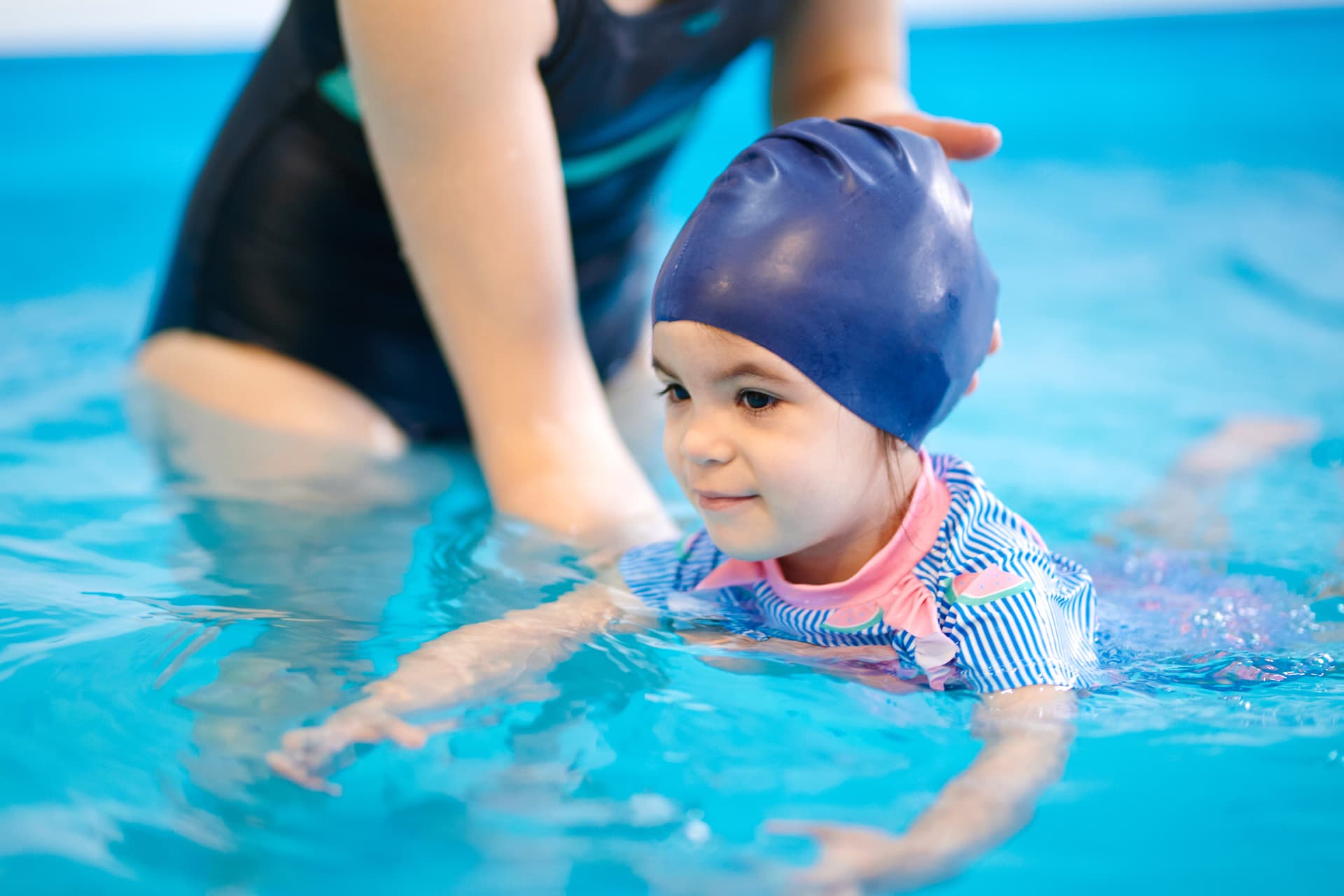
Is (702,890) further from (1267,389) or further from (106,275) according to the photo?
(106,275)

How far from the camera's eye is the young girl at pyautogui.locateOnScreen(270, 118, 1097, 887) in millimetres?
1154

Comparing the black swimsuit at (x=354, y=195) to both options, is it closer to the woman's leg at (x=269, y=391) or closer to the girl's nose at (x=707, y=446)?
the woman's leg at (x=269, y=391)

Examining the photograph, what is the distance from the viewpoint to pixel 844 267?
116cm

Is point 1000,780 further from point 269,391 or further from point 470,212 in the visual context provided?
point 269,391

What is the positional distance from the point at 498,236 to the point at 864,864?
2.65ft

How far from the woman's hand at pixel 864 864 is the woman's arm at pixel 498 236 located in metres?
0.60

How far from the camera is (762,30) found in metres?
1.73

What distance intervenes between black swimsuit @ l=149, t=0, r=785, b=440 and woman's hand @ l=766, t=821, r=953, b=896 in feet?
3.12

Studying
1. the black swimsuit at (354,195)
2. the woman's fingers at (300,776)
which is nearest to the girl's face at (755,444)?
the woman's fingers at (300,776)

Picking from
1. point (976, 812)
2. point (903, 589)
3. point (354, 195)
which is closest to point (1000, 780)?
point (976, 812)

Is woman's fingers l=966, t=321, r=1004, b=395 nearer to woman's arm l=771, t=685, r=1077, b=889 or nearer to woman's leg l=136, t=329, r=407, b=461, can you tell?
woman's arm l=771, t=685, r=1077, b=889

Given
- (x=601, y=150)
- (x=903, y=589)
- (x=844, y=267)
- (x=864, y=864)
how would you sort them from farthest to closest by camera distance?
(x=601, y=150) < (x=903, y=589) < (x=844, y=267) < (x=864, y=864)

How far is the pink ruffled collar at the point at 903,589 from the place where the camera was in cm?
122

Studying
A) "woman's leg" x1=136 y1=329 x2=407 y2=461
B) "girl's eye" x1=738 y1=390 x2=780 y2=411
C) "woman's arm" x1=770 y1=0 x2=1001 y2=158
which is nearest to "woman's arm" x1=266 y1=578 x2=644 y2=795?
"girl's eye" x1=738 y1=390 x2=780 y2=411
